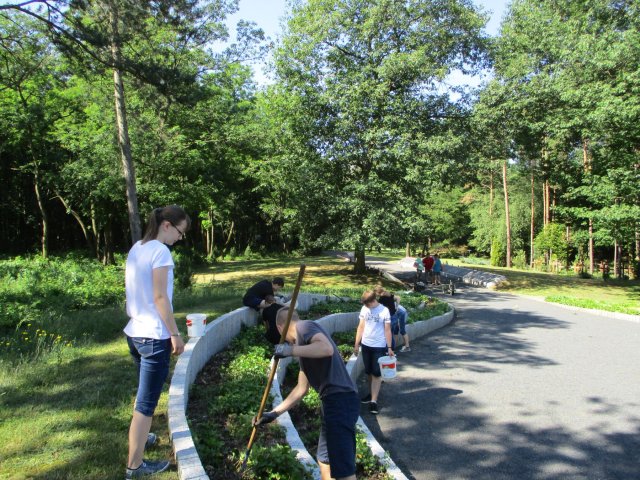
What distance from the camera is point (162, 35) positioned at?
1462cm

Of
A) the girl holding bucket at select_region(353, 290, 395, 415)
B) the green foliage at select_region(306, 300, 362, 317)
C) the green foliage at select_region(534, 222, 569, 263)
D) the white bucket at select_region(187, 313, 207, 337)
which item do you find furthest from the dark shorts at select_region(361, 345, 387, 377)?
the green foliage at select_region(534, 222, 569, 263)

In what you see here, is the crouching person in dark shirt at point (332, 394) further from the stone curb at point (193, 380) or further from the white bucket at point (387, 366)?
the white bucket at point (387, 366)

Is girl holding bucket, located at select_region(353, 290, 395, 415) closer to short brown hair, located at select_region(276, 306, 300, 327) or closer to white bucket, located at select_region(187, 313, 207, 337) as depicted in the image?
white bucket, located at select_region(187, 313, 207, 337)

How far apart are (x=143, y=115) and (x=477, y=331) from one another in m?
14.8

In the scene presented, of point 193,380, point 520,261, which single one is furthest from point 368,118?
point 520,261

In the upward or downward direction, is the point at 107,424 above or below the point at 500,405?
above

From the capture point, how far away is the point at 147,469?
3.30 m

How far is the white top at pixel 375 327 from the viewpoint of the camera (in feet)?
22.2

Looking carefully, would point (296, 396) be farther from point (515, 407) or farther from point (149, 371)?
point (515, 407)

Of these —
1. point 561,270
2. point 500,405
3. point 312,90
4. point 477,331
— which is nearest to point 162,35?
point 312,90

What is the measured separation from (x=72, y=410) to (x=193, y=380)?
1.53 metres

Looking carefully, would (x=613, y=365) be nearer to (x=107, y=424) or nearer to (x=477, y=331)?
(x=477, y=331)

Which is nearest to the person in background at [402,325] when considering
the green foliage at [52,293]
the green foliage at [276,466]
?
the green foliage at [276,466]

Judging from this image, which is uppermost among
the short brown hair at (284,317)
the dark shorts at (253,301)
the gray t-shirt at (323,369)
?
the short brown hair at (284,317)
